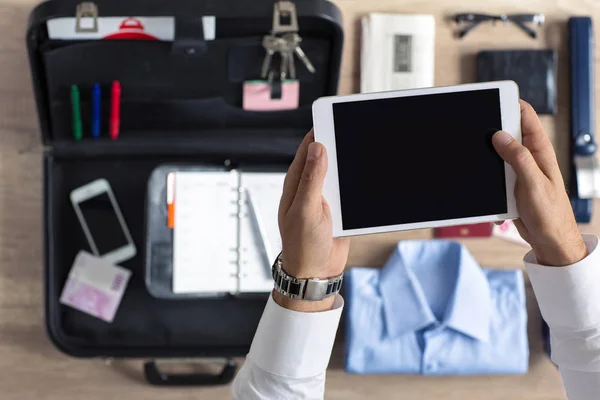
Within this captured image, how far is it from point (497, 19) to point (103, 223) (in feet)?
2.14

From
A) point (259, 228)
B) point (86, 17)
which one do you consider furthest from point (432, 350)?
point (86, 17)

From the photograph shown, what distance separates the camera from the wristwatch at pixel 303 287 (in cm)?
47

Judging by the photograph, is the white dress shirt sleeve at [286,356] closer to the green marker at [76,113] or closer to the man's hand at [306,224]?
the man's hand at [306,224]

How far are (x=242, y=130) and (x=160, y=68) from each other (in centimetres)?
14

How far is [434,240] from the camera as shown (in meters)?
0.95

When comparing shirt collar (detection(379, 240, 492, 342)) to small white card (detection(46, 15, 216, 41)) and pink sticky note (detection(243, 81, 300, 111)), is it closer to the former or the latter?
pink sticky note (detection(243, 81, 300, 111))

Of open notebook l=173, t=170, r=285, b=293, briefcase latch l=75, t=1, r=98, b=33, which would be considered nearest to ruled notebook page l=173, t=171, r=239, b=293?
open notebook l=173, t=170, r=285, b=293

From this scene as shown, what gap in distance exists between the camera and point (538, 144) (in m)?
0.50

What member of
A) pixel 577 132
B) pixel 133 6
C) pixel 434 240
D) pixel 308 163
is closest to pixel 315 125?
pixel 308 163

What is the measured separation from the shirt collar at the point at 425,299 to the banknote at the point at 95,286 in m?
0.39

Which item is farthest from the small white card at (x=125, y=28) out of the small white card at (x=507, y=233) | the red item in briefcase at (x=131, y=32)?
the small white card at (x=507, y=233)

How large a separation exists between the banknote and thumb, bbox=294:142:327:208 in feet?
1.70

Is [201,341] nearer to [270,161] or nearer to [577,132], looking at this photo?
[270,161]

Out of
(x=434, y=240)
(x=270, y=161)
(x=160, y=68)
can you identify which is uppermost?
(x=160, y=68)
